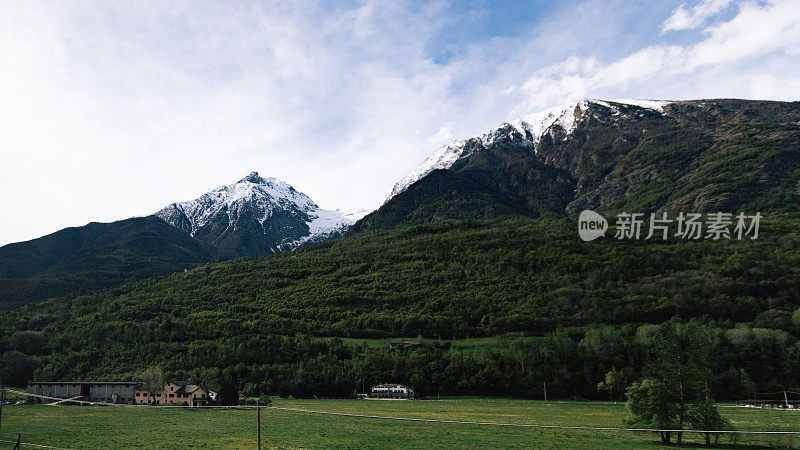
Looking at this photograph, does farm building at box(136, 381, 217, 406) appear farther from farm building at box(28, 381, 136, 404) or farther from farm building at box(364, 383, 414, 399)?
farm building at box(364, 383, 414, 399)

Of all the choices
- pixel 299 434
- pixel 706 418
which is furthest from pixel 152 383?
pixel 706 418

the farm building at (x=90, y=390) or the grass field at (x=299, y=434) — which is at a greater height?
the grass field at (x=299, y=434)

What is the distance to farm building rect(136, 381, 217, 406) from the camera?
75.6 metres

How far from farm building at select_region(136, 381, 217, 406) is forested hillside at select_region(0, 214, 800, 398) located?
14.8m

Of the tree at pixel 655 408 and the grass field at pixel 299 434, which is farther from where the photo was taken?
the tree at pixel 655 408

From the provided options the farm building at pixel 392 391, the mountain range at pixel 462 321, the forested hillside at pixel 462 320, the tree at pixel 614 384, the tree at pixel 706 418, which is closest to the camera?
the tree at pixel 706 418

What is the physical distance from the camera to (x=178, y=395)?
7950 centimetres

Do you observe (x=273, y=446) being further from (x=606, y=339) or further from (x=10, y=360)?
(x=10, y=360)

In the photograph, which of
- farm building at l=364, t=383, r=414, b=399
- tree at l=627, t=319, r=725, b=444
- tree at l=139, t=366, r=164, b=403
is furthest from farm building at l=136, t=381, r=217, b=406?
tree at l=627, t=319, r=725, b=444

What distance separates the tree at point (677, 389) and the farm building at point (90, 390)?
86.8 m

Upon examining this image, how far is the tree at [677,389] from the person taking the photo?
3388cm

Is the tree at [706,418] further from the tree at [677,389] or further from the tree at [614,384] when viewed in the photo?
the tree at [614,384]

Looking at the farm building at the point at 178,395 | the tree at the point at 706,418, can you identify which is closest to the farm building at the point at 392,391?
the farm building at the point at 178,395

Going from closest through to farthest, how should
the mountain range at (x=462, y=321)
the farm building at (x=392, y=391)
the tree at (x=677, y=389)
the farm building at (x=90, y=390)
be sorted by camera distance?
the tree at (x=677, y=389) → the farm building at (x=90, y=390) → the farm building at (x=392, y=391) → the mountain range at (x=462, y=321)
